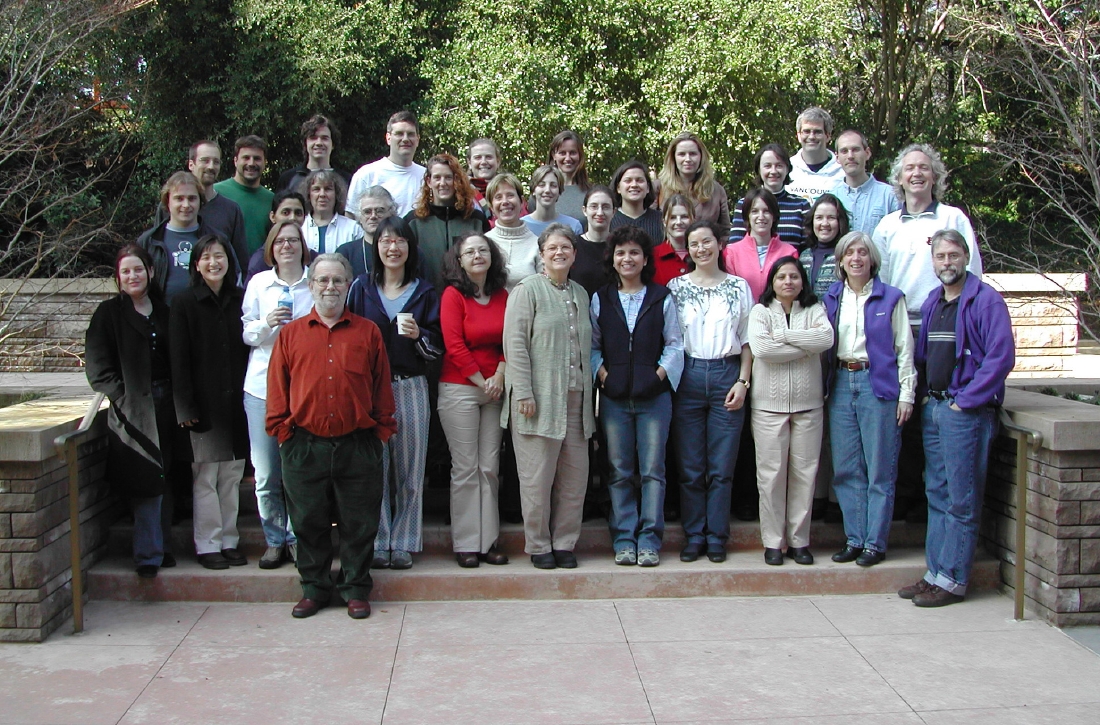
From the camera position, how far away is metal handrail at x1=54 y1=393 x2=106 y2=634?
4.55 meters

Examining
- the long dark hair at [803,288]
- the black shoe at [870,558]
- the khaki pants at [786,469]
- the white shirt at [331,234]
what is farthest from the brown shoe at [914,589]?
the white shirt at [331,234]

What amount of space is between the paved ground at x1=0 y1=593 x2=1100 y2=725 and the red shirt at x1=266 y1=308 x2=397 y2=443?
930 millimetres

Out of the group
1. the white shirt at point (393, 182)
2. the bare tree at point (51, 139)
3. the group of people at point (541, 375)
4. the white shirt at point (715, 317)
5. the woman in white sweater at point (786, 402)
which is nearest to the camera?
the group of people at point (541, 375)

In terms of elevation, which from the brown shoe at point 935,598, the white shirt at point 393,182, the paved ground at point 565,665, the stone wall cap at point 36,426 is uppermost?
the white shirt at point 393,182

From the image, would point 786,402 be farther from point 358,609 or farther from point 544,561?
point 358,609

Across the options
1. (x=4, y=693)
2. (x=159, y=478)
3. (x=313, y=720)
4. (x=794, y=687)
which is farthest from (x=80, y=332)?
(x=794, y=687)

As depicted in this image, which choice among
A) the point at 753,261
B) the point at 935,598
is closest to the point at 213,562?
the point at 753,261

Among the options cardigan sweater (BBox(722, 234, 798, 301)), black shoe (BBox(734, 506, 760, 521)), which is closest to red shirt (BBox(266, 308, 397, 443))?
cardigan sweater (BBox(722, 234, 798, 301))

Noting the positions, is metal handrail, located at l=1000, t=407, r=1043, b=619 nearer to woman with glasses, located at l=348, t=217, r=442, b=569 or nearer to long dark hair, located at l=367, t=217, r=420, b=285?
woman with glasses, located at l=348, t=217, r=442, b=569

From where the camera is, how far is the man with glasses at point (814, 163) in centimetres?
596

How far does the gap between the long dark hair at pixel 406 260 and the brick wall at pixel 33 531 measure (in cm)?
160

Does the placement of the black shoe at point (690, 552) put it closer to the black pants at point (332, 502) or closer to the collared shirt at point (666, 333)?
the collared shirt at point (666, 333)

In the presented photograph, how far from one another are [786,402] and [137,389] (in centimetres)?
319

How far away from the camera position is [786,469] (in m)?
5.16
